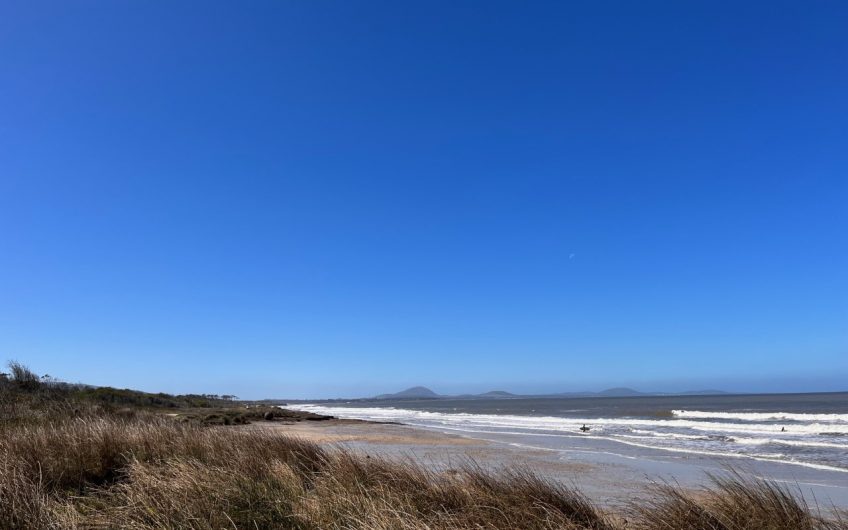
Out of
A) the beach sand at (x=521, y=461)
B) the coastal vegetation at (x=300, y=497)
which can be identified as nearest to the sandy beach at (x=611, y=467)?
the beach sand at (x=521, y=461)

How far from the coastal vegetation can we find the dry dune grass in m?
0.02

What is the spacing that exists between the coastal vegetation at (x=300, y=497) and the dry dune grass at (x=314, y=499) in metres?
0.02

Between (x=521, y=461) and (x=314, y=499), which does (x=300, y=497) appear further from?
(x=521, y=461)

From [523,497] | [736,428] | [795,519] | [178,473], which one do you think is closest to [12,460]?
[178,473]

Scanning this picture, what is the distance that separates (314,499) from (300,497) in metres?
0.36

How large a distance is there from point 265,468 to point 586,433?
26842mm

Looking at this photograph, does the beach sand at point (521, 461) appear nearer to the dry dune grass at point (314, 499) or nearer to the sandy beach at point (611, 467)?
the sandy beach at point (611, 467)

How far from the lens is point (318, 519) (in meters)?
6.39

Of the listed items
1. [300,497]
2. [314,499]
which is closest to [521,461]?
[300,497]

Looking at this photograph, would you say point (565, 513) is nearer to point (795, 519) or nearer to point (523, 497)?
point (523, 497)

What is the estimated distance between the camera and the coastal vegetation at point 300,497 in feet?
19.8

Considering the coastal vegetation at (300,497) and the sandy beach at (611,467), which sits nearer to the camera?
the coastal vegetation at (300,497)

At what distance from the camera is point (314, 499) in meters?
7.04

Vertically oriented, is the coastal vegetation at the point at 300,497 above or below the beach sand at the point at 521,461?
above
